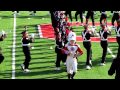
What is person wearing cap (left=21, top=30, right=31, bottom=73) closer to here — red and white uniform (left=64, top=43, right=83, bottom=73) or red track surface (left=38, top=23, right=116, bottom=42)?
red and white uniform (left=64, top=43, right=83, bottom=73)

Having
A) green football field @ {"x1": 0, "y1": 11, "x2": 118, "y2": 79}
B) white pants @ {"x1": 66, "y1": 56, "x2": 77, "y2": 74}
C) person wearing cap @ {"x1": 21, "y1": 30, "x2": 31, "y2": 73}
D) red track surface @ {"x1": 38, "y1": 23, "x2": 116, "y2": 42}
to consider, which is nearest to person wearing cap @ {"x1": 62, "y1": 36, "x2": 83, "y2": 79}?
white pants @ {"x1": 66, "y1": 56, "x2": 77, "y2": 74}

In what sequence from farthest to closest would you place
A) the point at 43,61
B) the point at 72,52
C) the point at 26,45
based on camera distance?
the point at 43,61 → the point at 26,45 → the point at 72,52

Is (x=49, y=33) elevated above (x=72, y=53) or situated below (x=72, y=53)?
above

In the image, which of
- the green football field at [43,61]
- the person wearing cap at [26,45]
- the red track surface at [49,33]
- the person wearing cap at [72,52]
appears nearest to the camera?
the person wearing cap at [72,52]

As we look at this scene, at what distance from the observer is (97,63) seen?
628 inches

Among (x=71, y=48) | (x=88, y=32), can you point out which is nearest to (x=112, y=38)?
(x=88, y=32)

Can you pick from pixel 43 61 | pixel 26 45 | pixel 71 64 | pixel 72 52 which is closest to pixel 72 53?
pixel 72 52

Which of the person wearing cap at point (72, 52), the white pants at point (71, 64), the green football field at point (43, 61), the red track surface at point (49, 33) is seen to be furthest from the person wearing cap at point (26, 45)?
the red track surface at point (49, 33)

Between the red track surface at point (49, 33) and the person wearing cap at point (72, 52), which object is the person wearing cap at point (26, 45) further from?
the red track surface at point (49, 33)

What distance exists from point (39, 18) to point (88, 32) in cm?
1678

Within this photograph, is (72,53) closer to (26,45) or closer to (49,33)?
(26,45)
